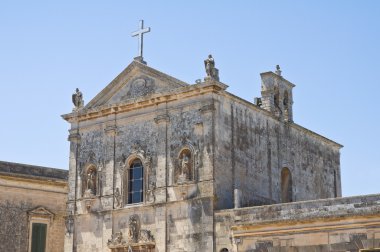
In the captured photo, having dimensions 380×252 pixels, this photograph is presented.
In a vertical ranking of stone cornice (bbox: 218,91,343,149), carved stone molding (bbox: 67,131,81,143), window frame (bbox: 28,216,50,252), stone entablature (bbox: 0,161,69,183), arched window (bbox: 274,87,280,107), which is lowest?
window frame (bbox: 28,216,50,252)

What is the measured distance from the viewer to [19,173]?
29641 millimetres

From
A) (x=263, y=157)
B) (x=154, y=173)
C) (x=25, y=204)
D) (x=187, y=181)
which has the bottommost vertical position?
(x=25, y=204)

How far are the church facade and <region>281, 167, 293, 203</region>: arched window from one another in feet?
0.13

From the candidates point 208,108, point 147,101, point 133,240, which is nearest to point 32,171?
point 147,101

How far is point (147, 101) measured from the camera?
25.7 meters

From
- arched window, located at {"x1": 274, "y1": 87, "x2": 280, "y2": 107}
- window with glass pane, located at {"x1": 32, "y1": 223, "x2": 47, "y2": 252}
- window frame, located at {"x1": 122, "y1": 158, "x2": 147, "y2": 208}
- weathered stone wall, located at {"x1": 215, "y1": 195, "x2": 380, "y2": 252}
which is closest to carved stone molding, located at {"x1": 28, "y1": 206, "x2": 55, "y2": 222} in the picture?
window with glass pane, located at {"x1": 32, "y1": 223, "x2": 47, "y2": 252}

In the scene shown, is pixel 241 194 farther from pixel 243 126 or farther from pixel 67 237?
pixel 67 237

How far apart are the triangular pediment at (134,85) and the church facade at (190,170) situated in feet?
0.13

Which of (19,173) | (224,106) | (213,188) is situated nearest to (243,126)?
(224,106)

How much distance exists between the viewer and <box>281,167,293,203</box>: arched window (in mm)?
27359

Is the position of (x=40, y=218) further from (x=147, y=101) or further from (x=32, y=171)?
(x=147, y=101)

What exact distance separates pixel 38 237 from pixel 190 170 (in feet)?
29.1

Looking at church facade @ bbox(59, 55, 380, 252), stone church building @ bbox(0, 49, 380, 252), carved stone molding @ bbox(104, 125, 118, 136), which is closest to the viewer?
stone church building @ bbox(0, 49, 380, 252)

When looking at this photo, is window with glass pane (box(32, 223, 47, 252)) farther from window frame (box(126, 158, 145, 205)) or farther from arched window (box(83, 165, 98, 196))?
window frame (box(126, 158, 145, 205))
